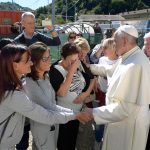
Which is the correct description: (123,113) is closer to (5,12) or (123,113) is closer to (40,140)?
(40,140)

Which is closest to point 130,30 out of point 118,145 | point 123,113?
point 123,113

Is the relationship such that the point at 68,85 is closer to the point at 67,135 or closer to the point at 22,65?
the point at 67,135

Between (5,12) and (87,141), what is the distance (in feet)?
73.2

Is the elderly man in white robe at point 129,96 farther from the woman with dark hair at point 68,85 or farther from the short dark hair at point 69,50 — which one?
the short dark hair at point 69,50

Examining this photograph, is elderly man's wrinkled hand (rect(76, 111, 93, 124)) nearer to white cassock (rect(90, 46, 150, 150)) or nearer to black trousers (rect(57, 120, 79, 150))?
white cassock (rect(90, 46, 150, 150))

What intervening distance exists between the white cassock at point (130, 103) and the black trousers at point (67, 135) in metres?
0.66

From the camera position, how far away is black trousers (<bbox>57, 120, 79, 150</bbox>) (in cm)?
473

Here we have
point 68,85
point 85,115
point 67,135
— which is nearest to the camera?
point 85,115

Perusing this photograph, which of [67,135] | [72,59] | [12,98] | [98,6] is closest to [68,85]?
[72,59]

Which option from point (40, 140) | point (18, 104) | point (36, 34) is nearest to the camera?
point (18, 104)

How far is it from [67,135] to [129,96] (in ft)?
3.77

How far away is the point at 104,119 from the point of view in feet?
13.4

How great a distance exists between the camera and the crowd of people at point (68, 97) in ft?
11.1

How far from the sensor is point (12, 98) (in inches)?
131
